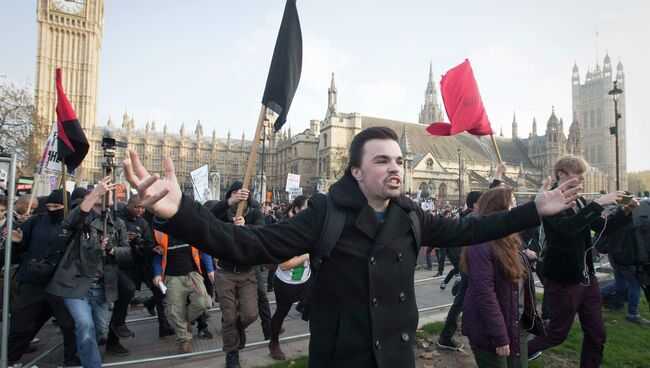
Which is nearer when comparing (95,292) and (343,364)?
(343,364)

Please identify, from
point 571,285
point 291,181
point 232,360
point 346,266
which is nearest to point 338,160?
point 291,181

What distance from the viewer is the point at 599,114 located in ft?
273

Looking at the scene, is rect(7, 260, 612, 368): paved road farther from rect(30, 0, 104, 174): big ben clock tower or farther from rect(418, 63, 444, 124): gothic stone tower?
rect(418, 63, 444, 124): gothic stone tower

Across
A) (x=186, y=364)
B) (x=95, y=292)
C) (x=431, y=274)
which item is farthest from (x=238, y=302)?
(x=431, y=274)

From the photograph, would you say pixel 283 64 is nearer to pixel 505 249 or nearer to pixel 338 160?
pixel 505 249

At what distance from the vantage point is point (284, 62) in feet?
11.7

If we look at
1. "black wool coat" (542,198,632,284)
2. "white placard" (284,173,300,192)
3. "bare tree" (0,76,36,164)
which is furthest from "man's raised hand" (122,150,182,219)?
"bare tree" (0,76,36,164)

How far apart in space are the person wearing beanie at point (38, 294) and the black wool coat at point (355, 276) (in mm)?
3509

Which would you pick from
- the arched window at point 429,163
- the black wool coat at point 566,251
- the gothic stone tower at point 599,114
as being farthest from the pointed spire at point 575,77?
the black wool coat at point 566,251

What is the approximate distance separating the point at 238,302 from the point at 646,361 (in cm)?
525

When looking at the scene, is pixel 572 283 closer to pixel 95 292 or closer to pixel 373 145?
pixel 373 145

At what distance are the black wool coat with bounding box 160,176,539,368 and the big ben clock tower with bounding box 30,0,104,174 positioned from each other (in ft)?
237

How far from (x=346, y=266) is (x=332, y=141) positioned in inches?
2296

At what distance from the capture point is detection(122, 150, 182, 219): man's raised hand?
64.2 inches
